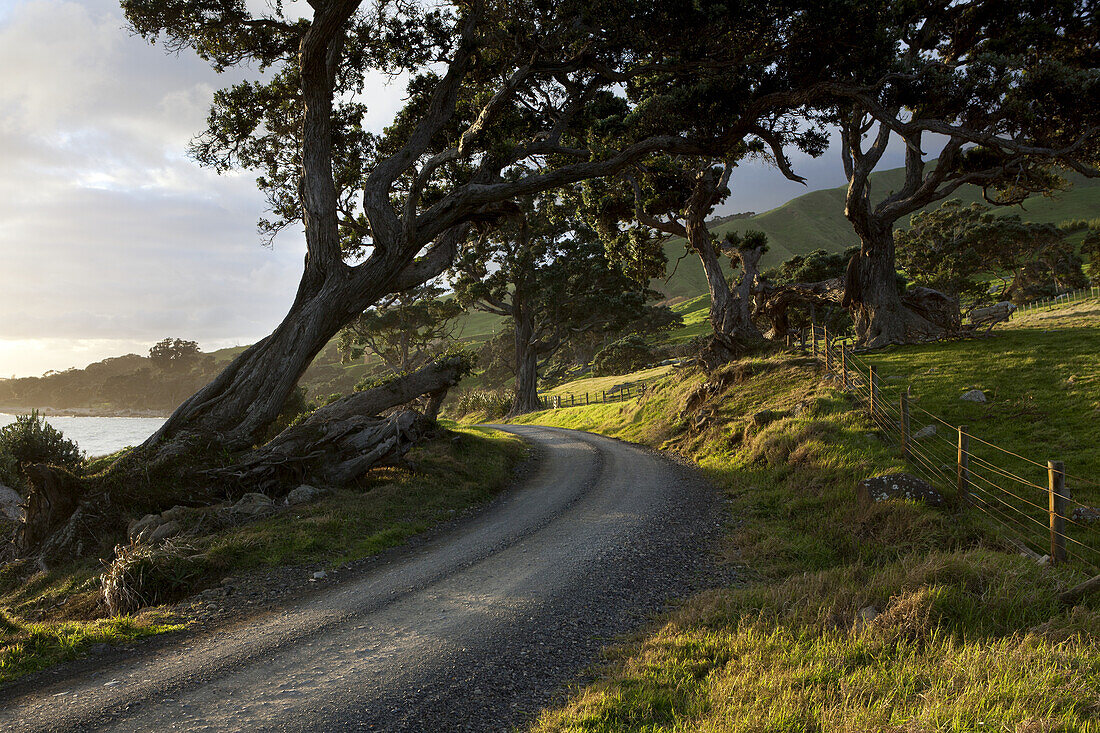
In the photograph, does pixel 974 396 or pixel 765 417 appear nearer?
pixel 974 396

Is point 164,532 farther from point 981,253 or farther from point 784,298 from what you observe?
point 981,253

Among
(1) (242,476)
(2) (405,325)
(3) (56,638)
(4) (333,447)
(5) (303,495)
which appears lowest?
(3) (56,638)

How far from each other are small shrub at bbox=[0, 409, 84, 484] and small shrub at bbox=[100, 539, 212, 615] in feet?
20.3

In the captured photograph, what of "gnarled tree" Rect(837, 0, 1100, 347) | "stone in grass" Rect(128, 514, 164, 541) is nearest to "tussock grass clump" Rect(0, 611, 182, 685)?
"stone in grass" Rect(128, 514, 164, 541)

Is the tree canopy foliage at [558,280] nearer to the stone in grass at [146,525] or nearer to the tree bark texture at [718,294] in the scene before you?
the tree bark texture at [718,294]

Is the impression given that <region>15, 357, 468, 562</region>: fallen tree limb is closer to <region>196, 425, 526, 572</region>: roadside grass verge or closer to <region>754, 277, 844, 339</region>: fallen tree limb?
<region>196, 425, 526, 572</region>: roadside grass verge

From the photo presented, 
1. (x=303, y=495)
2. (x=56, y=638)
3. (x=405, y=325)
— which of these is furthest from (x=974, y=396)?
(x=405, y=325)

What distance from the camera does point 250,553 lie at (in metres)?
9.60

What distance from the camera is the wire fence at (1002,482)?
25.3 ft

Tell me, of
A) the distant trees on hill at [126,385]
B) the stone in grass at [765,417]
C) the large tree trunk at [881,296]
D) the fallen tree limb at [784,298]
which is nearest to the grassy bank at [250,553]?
the stone in grass at [765,417]

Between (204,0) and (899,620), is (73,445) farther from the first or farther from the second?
(899,620)

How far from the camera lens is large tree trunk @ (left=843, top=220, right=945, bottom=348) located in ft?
78.1

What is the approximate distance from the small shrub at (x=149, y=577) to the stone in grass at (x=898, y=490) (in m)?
12.3

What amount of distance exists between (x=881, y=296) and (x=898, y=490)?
58.7 ft
